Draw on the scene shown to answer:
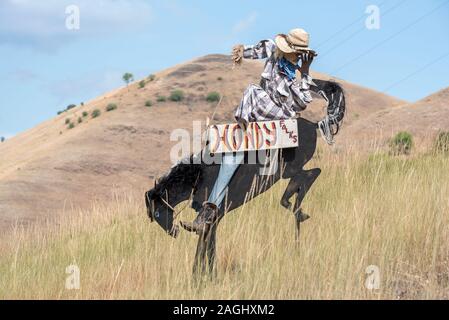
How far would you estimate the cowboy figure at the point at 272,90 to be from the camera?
619 cm

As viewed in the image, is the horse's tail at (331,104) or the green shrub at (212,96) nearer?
the horse's tail at (331,104)

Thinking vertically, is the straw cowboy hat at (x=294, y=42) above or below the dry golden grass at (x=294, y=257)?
above

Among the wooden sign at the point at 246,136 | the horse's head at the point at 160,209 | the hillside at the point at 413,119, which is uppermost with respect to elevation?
the hillside at the point at 413,119

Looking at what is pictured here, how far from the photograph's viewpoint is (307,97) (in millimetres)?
6395

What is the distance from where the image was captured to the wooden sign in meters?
6.16

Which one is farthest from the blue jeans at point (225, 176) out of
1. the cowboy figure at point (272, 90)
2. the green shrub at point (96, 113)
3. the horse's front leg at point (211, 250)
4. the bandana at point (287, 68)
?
the green shrub at point (96, 113)

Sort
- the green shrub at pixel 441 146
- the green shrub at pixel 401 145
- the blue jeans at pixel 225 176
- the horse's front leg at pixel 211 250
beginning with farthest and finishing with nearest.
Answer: the green shrub at pixel 401 145 < the green shrub at pixel 441 146 < the blue jeans at pixel 225 176 < the horse's front leg at pixel 211 250

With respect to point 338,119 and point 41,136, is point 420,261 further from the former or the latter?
point 41,136

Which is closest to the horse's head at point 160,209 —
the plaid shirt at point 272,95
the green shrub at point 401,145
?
the plaid shirt at point 272,95

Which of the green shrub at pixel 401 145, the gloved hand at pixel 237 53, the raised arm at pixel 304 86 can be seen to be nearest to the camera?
the raised arm at pixel 304 86

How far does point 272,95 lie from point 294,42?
507 millimetres

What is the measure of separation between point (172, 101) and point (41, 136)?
13.2m

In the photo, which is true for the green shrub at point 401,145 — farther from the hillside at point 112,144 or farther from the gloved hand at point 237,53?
the hillside at point 112,144

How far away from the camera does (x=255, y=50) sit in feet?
21.6
